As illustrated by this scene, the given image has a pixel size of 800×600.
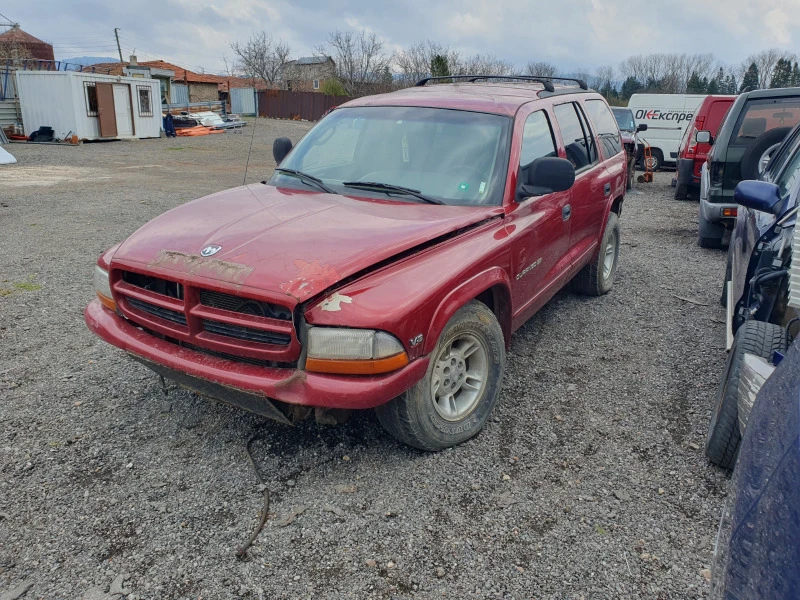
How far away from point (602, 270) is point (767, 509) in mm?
4540

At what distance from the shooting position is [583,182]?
470cm

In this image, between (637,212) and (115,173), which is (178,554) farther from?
(115,173)

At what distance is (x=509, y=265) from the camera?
3502 millimetres

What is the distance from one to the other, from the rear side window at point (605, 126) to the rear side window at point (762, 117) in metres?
2.50

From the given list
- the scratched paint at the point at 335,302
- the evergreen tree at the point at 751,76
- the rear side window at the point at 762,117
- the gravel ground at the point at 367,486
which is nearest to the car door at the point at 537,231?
the gravel ground at the point at 367,486

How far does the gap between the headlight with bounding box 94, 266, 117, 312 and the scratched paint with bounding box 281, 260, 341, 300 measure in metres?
1.21

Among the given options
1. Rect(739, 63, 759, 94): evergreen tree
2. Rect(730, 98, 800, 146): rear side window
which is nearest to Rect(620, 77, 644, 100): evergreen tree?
Rect(739, 63, 759, 94): evergreen tree

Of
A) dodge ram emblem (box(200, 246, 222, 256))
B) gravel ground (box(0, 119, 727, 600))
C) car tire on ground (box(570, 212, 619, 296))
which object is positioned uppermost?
dodge ram emblem (box(200, 246, 222, 256))

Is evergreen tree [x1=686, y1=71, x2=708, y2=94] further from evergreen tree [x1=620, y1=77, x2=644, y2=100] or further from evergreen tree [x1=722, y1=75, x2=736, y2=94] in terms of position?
evergreen tree [x1=620, y1=77, x2=644, y2=100]

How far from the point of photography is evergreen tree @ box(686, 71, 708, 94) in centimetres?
5625

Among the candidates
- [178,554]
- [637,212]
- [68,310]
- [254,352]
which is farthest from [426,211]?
[637,212]

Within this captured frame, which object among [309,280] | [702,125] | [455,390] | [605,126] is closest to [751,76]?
[702,125]

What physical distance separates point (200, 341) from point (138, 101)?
85.5ft

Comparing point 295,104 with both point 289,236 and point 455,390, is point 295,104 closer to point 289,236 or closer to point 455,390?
point 289,236
